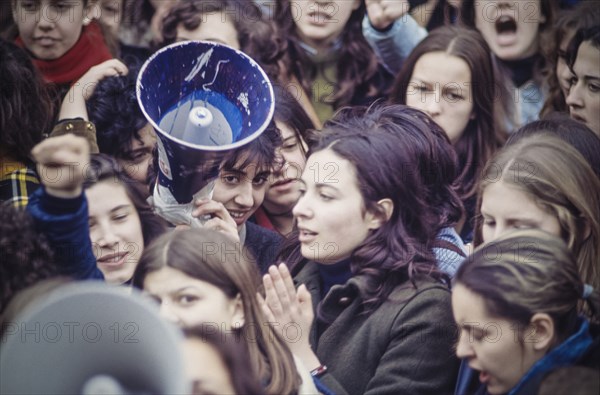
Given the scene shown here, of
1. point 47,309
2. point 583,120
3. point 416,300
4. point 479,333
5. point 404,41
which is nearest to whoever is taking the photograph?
point 47,309

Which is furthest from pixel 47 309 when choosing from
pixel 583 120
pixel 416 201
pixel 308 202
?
pixel 583 120

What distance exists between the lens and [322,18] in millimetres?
3750

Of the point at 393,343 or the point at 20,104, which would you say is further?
the point at 20,104

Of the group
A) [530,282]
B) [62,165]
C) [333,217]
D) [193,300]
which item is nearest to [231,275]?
[193,300]

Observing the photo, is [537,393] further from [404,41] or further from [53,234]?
[404,41]

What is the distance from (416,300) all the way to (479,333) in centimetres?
27

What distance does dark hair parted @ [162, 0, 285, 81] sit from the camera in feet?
11.9

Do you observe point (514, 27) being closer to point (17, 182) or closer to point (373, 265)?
point (373, 265)

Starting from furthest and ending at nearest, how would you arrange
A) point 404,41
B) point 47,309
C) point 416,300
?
point 404,41 < point 416,300 < point 47,309

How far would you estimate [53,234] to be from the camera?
100.0 inches

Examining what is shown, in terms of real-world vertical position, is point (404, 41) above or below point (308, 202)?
above

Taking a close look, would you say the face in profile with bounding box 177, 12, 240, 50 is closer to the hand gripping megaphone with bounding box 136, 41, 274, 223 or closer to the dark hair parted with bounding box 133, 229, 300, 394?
the hand gripping megaphone with bounding box 136, 41, 274, 223

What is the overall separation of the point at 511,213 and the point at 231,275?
2.59 feet

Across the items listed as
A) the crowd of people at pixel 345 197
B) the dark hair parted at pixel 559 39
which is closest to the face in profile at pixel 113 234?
the crowd of people at pixel 345 197
